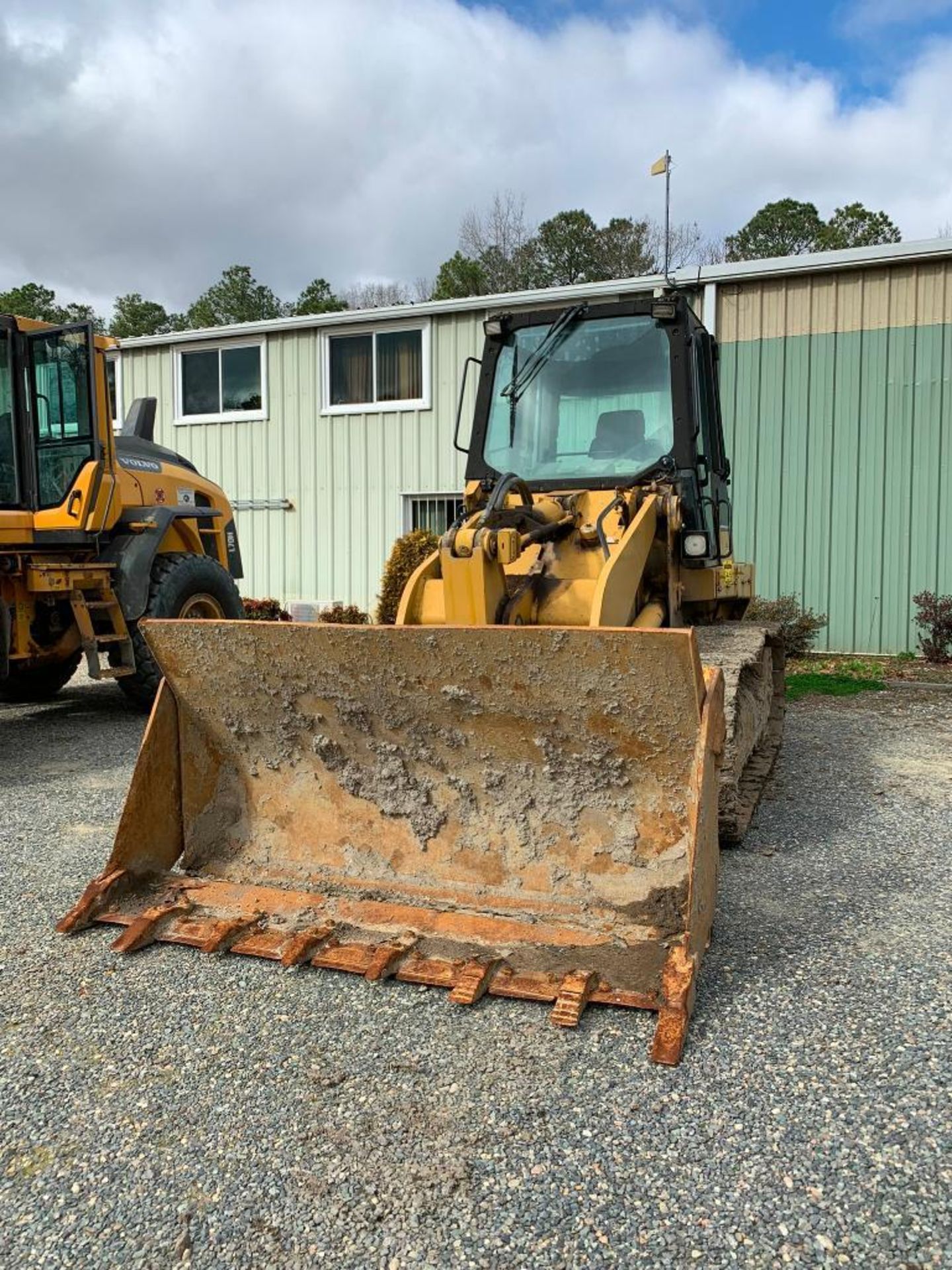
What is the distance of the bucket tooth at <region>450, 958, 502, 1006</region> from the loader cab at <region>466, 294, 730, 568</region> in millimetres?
2608

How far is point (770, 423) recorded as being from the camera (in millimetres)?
11438

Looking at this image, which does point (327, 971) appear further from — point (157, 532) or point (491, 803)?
point (157, 532)

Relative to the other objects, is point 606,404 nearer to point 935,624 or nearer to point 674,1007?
point 674,1007

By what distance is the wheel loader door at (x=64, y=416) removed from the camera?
721 cm

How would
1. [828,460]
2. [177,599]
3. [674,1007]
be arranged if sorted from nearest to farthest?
1. [674,1007]
2. [177,599]
3. [828,460]

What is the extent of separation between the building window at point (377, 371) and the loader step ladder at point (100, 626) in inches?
261

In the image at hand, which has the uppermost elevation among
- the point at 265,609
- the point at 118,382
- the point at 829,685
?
the point at 118,382

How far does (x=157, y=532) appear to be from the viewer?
7727 mm

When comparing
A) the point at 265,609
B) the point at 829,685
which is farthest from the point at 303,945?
the point at 265,609

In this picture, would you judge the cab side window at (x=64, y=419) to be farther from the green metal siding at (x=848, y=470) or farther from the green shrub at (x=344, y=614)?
the green metal siding at (x=848, y=470)

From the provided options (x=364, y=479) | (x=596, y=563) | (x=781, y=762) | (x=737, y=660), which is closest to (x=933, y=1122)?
(x=737, y=660)

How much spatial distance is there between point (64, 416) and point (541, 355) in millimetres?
3884

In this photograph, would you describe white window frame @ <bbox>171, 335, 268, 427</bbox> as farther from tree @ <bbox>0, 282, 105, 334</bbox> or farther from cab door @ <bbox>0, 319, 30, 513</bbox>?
tree @ <bbox>0, 282, 105, 334</bbox>

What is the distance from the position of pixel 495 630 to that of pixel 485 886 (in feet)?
3.14
